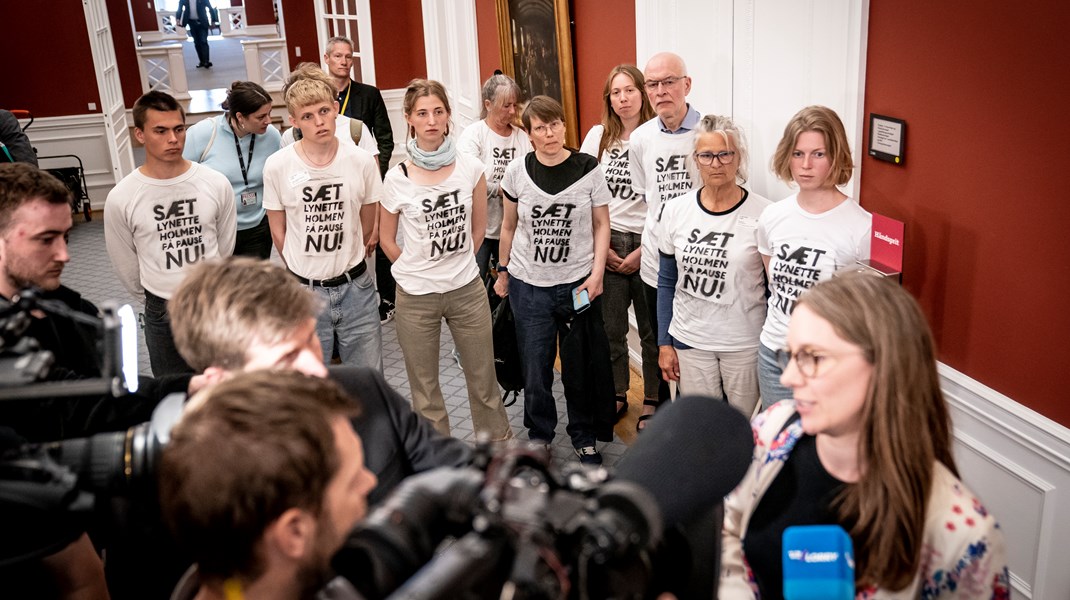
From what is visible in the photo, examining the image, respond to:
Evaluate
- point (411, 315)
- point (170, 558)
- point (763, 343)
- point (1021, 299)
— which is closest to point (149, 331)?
point (411, 315)

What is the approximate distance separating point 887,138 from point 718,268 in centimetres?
75

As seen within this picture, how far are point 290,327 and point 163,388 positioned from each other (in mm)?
728

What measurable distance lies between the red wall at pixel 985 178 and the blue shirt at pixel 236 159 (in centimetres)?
319

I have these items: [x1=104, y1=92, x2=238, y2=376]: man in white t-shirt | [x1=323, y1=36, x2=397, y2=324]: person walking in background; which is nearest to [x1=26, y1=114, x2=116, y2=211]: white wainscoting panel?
[x1=323, y1=36, x2=397, y2=324]: person walking in background

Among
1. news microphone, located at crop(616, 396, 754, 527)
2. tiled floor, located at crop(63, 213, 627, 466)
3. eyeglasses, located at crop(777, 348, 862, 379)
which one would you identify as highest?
news microphone, located at crop(616, 396, 754, 527)

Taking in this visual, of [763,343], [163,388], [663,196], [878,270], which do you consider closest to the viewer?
[163,388]

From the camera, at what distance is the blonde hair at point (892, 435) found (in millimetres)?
1596

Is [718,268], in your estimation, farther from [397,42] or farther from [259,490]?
[397,42]

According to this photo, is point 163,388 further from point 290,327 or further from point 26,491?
point 26,491

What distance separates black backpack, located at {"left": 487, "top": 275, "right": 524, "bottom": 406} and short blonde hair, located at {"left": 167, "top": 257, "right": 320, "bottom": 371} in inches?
99.0

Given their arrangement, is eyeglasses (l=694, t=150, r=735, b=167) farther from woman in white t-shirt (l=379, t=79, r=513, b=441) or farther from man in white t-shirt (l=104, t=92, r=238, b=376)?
man in white t-shirt (l=104, t=92, r=238, b=376)

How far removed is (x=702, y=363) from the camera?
3.61 metres

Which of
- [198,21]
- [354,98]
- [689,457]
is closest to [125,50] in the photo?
[198,21]

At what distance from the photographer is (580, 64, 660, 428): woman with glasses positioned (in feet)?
14.6
